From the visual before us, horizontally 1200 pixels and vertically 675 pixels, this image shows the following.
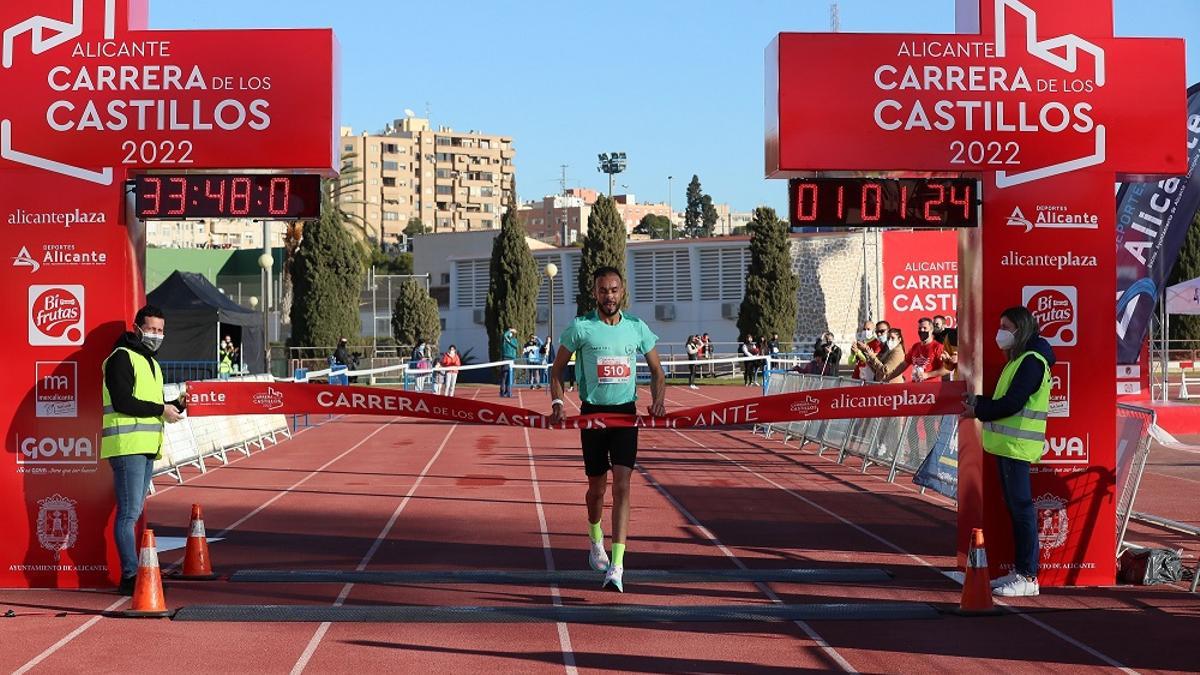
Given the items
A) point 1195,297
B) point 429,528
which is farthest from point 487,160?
point 429,528

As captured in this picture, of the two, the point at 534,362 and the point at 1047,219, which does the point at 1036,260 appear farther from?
the point at 534,362

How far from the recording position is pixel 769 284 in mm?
57312

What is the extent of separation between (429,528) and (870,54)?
5966 millimetres

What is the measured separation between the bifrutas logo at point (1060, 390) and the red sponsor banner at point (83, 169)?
552cm

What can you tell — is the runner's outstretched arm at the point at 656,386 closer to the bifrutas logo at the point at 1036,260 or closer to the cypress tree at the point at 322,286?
the bifrutas logo at the point at 1036,260

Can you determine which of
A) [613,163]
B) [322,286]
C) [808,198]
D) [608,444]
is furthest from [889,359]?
[613,163]

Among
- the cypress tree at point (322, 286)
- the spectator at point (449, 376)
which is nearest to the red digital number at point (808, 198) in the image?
the spectator at point (449, 376)

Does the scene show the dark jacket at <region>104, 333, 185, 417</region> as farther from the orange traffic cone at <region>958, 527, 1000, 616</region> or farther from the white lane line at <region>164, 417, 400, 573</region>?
the orange traffic cone at <region>958, 527, 1000, 616</region>

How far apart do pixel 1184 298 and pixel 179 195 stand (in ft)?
92.8

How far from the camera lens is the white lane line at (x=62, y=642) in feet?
25.9

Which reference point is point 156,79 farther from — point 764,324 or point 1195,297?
point 764,324

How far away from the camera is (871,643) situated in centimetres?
853

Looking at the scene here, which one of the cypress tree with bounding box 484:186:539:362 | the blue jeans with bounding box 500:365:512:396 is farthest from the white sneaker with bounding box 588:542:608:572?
the cypress tree with bounding box 484:186:539:362

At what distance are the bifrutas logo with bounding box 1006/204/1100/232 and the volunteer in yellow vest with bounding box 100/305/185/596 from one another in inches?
241
